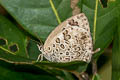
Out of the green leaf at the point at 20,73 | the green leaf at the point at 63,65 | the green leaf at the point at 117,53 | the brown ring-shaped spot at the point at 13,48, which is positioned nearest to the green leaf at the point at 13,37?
the brown ring-shaped spot at the point at 13,48

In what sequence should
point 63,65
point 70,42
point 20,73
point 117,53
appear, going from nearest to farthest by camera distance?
point 63,65
point 117,53
point 70,42
point 20,73

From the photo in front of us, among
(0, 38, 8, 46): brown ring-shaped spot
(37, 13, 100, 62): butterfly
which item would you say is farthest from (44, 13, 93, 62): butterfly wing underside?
(0, 38, 8, 46): brown ring-shaped spot

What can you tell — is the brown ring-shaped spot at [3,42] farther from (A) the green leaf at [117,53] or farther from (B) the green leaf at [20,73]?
(A) the green leaf at [117,53]

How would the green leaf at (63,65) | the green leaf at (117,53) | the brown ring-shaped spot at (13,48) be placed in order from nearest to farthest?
the green leaf at (63,65) < the green leaf at (117,53) < the brown ring-shaped spot at (13,48)

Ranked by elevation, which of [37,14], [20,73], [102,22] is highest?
[37,14]

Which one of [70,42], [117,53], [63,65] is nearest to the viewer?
[63,65]

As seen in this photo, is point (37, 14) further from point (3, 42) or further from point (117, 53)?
point (117, 53)

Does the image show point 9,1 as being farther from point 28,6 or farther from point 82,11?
point 82,11

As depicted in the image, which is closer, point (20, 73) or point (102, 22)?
point (102, 22)

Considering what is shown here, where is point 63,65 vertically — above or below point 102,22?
below

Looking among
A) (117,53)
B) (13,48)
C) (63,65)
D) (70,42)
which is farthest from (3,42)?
(117,53)
